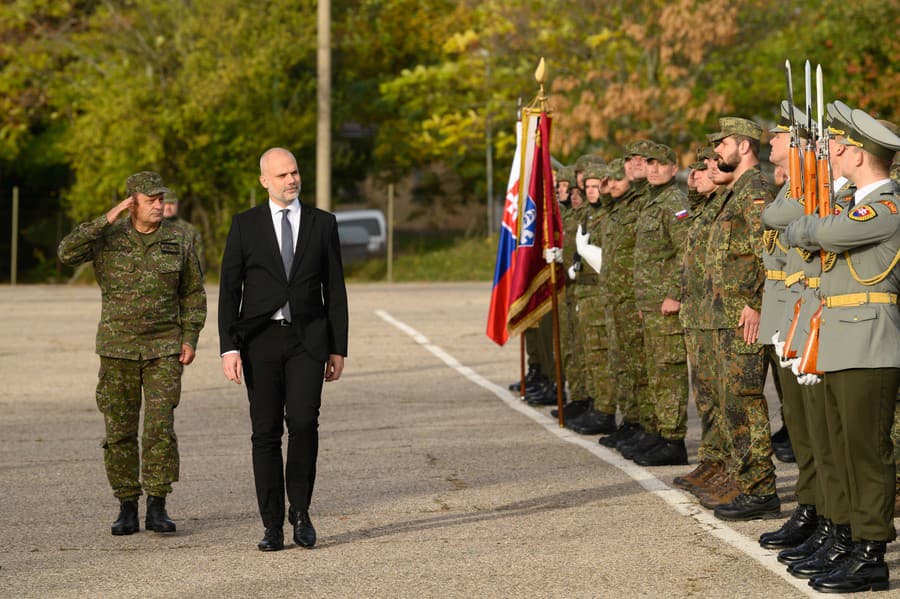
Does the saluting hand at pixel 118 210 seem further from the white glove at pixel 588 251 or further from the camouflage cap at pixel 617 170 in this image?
the white glove at pixel 588 251

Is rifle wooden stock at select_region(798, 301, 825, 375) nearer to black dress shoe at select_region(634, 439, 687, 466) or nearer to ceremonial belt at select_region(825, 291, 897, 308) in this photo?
ceremonial belt at select_region(825, 291, 897, 308)

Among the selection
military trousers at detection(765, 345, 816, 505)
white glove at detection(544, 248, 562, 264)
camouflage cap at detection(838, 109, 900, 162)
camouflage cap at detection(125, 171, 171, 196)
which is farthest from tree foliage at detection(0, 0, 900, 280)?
camouflage cap at detection(838, 109, 900, 162)

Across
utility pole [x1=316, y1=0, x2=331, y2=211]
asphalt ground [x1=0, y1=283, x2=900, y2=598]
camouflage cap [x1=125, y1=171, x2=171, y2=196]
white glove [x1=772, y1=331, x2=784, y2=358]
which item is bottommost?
asphalt ground [x1=0, y1=283, x2=900, y2=598]

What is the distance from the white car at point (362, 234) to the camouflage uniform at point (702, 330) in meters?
27.7

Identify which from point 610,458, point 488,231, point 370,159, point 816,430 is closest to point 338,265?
point 816,430

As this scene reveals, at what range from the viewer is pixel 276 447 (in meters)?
7.96

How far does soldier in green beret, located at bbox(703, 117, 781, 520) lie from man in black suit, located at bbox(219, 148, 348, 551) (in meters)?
2.12

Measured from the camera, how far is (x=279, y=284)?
792cm

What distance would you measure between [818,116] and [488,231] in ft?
107

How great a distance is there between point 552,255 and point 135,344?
16.4ft

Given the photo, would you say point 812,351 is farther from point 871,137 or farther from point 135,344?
point 135,344

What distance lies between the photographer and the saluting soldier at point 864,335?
6.77 meters

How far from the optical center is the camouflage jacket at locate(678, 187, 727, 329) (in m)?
8.99

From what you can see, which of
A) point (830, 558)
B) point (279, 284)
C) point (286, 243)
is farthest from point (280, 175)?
point (830, 558)
